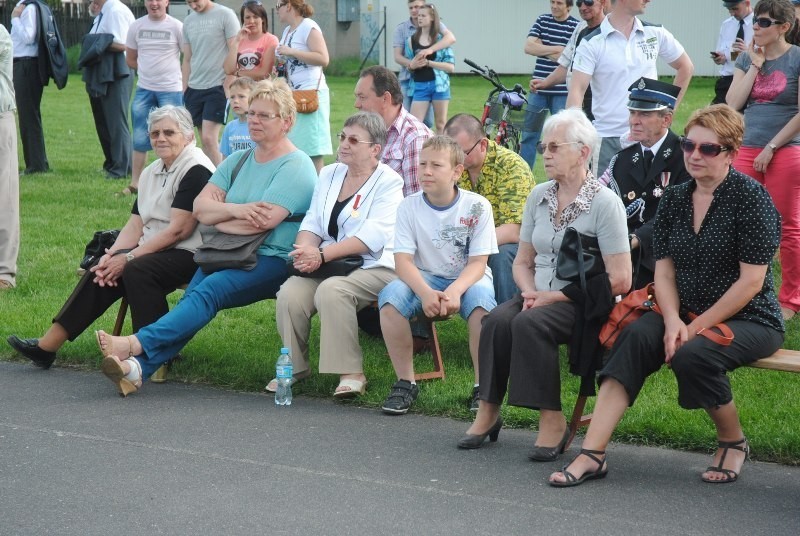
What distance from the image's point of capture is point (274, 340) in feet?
24.4

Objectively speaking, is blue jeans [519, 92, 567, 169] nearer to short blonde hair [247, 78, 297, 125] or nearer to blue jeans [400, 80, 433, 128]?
blue jeans [400, 80, 433, 128]

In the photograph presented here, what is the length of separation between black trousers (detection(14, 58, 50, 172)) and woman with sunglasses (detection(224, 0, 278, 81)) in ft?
14.7

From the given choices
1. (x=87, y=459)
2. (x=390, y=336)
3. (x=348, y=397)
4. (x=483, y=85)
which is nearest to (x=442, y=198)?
(x=390, y=336)

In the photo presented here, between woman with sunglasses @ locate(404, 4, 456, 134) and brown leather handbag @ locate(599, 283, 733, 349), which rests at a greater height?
brown leather handbag @ locate(599, 283, 733, 349)

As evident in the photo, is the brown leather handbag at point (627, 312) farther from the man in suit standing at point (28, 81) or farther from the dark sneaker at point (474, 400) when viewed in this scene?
the man in suit standing at point (28, 81)

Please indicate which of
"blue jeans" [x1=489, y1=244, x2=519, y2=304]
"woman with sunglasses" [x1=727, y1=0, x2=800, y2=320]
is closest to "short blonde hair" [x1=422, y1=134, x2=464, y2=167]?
"blue jeans" [x1=489, y1=244, x2=519, y2=304]

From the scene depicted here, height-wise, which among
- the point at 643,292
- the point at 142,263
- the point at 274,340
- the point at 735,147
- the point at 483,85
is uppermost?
the point at 735,147

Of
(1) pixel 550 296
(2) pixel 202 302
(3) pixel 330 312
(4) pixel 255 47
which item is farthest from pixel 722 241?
(4) pixel 255 47

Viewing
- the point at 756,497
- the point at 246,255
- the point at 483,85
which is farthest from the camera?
the point at 483,85

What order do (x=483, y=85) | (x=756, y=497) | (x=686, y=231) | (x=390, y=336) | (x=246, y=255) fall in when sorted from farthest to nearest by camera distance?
(x=483, y=85)
(x=246, y=255)
(x=390, y=336)
(x=686, y=231)
(x=756, y=497)

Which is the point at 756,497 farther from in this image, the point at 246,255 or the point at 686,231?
the point at 246,255

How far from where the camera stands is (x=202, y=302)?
21.1 ft

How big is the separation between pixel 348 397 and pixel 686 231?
2.08 m

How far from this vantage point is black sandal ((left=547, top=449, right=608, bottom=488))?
4.81 metres
